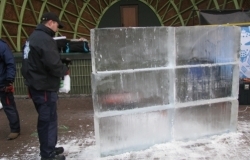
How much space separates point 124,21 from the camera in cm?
1254

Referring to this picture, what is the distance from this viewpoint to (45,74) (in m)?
3.51

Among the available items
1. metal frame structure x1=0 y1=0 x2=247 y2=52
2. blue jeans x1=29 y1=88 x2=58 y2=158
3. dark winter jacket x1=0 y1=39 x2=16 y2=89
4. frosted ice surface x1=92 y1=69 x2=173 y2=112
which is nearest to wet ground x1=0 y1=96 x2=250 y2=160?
blue jeans x1=29 y1=88 x2=58 y2=158

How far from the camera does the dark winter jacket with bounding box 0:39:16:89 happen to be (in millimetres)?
4492

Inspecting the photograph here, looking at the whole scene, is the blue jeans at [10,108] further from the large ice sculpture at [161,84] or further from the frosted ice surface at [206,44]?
the frosted ice surface at [206,44]

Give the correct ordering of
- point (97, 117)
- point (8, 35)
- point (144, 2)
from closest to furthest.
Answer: point (97, 117) → point (8, 35) → point (144, 2)

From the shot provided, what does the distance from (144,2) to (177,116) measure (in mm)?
8889

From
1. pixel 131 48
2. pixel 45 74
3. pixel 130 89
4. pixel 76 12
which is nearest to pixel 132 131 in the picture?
pixel 130 89

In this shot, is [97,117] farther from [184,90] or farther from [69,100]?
[69,100]

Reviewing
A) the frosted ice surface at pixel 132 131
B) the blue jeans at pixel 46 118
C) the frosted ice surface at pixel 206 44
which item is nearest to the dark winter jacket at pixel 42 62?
the blue jeans at pixel 46 118

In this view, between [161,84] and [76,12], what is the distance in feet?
28.0

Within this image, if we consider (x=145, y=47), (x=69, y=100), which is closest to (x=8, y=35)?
(x=69, y=100)

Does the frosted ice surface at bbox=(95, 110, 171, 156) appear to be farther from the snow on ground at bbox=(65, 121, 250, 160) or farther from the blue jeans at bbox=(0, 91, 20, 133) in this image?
the blue jeans at bbox=(0, 91, 20, 133)

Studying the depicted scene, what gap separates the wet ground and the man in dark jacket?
0.54m

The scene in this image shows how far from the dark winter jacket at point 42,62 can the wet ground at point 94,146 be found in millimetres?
1142
